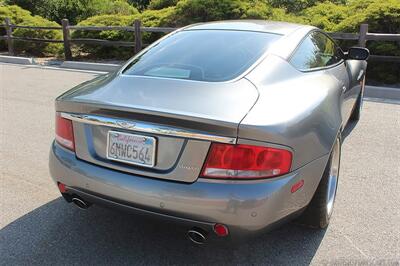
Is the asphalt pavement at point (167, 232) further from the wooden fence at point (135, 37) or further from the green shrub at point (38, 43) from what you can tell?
the green shrub at point (38, 43)

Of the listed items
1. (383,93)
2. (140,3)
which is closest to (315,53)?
(383,93)

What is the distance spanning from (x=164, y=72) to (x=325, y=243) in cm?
170

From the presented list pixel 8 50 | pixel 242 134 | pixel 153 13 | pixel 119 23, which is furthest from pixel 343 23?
pixel 8 50

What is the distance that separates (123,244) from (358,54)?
3.27 meters

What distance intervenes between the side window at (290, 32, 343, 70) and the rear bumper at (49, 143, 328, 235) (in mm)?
1001

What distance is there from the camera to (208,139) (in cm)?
245

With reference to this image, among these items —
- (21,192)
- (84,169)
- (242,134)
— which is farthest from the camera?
(21,192)

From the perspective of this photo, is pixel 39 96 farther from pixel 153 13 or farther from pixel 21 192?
pixel 153 13

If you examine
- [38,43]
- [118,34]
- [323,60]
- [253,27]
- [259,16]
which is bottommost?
[38,43]

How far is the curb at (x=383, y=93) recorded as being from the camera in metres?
7.96

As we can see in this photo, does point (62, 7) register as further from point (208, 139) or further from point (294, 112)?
point (208, 139)

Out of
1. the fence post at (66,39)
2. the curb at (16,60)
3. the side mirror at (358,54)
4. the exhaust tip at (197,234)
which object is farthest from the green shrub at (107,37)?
the exhaust tip at (197,234)

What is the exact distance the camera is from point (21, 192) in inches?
159

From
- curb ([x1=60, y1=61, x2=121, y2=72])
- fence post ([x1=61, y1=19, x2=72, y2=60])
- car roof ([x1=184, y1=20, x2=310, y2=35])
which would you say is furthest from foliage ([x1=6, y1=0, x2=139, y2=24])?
car roof ([x1=184, y1=20, x2=310, y2=35])
